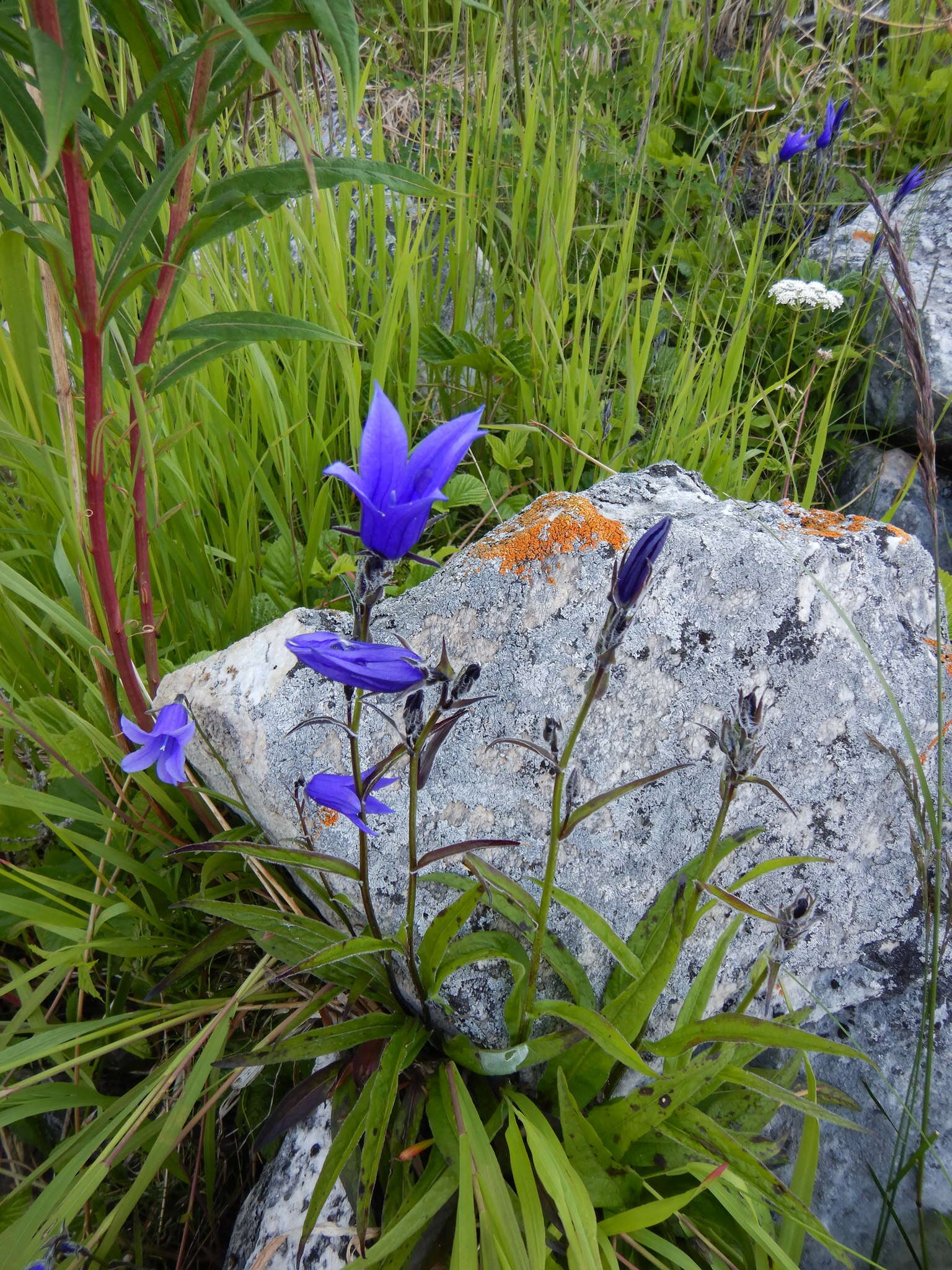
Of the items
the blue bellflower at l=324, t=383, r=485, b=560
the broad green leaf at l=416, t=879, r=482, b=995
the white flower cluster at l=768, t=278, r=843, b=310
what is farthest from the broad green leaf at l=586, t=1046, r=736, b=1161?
the white flower cluster at l=768, t=278, r=843, b=310

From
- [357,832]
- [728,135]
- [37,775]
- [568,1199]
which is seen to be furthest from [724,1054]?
[728,135]

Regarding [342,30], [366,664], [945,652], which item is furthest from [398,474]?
[945,652]

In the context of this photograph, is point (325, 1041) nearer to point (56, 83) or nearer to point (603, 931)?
point (603, 931)

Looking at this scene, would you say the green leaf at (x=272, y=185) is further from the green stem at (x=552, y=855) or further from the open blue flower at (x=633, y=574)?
the green stem at (x=552, y=855)

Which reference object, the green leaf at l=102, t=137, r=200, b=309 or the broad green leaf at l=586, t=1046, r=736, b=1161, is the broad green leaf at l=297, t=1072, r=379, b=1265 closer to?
the broad green leaf at l=586, t=1046, r=736, b=1161

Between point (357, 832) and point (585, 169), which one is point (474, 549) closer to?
point (357, 832)
